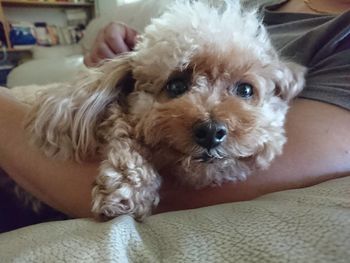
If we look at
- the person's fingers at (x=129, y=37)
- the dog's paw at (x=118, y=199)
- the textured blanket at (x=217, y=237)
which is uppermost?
the person's fingers at (x=129, y=37)

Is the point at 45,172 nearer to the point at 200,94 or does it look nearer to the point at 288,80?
the point at 200,94

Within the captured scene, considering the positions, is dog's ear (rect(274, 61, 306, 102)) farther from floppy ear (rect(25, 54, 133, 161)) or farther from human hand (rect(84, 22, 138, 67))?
human hand (rect(84, 22, 138, 67))

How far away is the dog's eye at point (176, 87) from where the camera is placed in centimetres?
78

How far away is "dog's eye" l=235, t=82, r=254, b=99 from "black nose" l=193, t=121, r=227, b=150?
0.60ft

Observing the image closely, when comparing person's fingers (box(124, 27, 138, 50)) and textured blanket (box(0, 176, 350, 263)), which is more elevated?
person's fingers (box(124, 27, 138, 50))

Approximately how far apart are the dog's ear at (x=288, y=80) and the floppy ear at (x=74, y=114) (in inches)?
12.1

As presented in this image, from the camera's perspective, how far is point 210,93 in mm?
752

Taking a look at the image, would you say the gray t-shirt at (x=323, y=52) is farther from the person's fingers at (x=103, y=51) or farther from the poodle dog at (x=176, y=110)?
the person's fingers at (x=103, y=51)

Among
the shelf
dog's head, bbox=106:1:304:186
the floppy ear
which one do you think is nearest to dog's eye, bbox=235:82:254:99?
dog's head, bbox=106:1:304:186

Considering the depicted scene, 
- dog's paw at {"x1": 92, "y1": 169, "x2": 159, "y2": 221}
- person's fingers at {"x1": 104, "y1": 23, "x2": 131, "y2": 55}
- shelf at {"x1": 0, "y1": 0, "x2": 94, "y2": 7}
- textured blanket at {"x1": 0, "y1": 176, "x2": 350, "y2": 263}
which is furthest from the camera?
shelf at {"x1": 0, "y1": 0, "x2": 94, "y2": 7}

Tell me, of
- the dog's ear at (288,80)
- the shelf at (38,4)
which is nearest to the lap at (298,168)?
the dog's ear at (288,80)

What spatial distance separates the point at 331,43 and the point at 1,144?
721 millimetres

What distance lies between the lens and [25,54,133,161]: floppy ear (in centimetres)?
74

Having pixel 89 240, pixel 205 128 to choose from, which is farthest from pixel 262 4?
pixel 89 240
